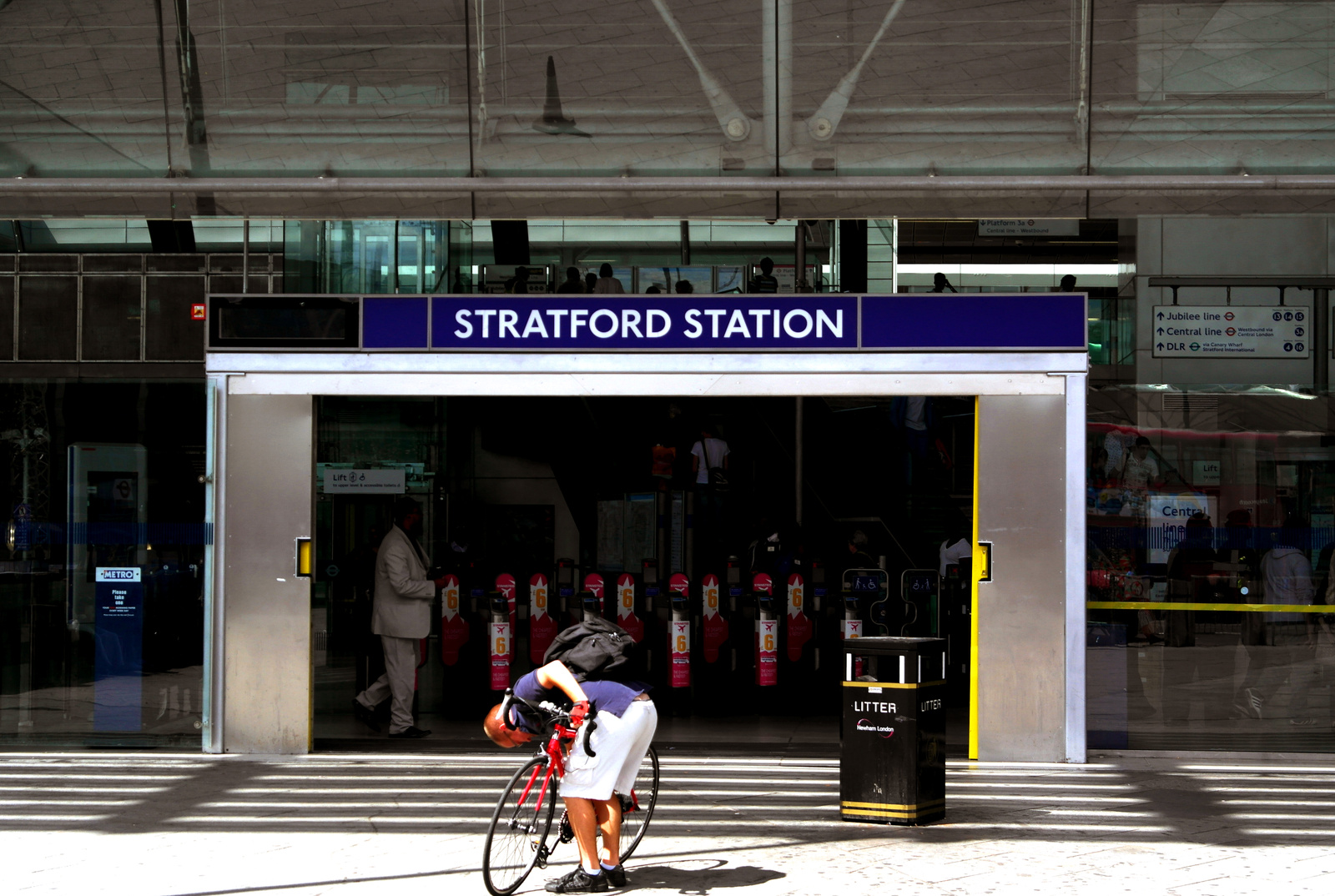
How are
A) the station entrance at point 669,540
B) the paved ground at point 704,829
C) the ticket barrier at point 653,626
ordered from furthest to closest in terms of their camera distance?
the ticket barrier at point 653,626 < the station entrance at point 669,540 < the paved ground at point 704,829

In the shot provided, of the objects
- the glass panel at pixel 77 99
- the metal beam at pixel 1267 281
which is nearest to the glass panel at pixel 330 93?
the glass panel at pixel 77 99

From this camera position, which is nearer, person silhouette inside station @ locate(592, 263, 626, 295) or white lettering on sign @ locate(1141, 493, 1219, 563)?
white lettering on sign @ locate(1141, 493, 1219, 563)

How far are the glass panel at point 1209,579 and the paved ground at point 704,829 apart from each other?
458 mm

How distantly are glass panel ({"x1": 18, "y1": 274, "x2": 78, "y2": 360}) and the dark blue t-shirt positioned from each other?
21.1 ft

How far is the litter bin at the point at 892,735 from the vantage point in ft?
25.4

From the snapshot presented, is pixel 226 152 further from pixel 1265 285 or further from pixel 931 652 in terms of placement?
pixel 1265 285

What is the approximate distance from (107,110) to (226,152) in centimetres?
98

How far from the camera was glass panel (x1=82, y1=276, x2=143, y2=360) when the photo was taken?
1056cm

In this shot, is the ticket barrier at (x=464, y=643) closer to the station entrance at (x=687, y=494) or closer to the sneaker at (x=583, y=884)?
the station entrance at (x=687, y=494)

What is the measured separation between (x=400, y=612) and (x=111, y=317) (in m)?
3.05

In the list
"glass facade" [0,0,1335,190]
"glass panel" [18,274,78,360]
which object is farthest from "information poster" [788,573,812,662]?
"glass panel" [18,274,78,360]

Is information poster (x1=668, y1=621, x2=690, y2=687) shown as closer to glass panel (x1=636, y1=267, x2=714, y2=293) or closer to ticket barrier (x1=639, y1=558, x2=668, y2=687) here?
ticket barrier (x1=639, y1=558, x2=668, y2=687)

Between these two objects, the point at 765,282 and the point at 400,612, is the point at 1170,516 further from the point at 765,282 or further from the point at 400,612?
the point at 400,612

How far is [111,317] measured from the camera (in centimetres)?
1059
